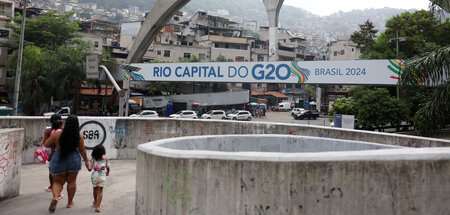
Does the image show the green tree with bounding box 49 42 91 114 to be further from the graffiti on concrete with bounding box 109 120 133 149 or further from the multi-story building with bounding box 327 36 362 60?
the multi-story building with bounding box 327 36 362 60

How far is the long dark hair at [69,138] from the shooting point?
15.0ft

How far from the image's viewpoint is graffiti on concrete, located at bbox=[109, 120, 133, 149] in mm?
9102

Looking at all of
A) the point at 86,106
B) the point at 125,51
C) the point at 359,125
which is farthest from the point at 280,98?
the point at 359,125

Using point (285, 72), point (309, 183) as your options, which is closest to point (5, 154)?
point (309, 183)

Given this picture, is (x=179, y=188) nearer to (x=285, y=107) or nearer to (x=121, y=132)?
(x=121, y=132)

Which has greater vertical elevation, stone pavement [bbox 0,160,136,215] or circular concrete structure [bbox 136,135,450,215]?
circular concrete structure [bbox 136,135,450,215]

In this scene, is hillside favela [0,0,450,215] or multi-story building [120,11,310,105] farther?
multi-story building [120,11,310,105]

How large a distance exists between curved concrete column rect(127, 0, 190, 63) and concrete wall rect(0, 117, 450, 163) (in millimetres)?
26469

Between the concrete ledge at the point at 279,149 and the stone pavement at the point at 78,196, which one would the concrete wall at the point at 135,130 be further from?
the concrete ledge at the point at 279,149

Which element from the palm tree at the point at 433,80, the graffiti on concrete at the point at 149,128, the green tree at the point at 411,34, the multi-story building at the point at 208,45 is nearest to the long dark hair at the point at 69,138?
the graffiti on concrete at the point at 149,128

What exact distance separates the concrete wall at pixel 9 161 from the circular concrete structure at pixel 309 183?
3.34 m

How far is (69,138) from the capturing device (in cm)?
461

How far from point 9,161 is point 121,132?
4.01 m

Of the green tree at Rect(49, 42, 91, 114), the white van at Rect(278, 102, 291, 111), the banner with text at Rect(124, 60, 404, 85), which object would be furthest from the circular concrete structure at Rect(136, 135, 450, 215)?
the white van at Rect(278, 102, 291, 111)
